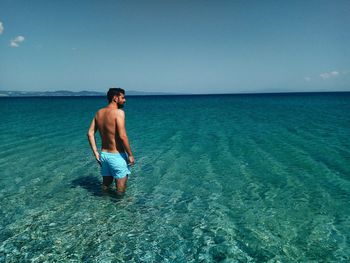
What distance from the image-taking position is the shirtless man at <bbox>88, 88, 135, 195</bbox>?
6.33 meters

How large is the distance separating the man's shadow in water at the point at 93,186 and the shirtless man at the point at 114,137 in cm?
92

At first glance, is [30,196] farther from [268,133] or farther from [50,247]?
[268,133]

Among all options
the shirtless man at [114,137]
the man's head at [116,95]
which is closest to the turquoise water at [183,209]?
the shirtless man at [114,137]

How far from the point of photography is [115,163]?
656 centimetres

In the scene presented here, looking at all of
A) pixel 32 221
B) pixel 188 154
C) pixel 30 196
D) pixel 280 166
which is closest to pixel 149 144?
pixel 188 154

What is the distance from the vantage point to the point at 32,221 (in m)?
6.26

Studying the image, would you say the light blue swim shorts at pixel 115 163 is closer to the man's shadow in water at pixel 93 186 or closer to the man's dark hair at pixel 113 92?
the man's shadow in water at pixel 93 186

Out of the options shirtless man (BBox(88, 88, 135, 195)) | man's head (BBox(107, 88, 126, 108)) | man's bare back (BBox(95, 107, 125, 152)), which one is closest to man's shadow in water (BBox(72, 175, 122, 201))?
shirtless man (BBox(88, 88, 135, 195))

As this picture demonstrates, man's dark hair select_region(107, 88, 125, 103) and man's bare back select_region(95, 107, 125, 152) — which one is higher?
man's dark hair select_region(107, 88, 125, 103)

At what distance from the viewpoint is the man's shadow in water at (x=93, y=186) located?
25.1 ft

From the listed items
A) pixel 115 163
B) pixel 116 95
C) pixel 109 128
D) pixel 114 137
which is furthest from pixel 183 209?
pixel 116 95

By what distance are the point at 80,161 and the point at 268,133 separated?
1304 centimetres

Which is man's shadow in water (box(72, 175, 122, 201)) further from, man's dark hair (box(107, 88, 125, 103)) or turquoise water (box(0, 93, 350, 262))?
man's dark hair (box(107, 88, 125, 103))

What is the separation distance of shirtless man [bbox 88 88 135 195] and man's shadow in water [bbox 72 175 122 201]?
3.02 ft
